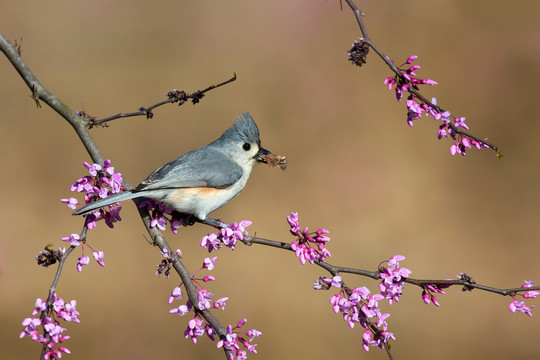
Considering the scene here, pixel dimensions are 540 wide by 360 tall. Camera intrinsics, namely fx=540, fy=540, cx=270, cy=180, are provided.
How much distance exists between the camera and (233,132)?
10.4 ft

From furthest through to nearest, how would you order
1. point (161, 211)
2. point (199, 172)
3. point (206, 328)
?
1. point (199, 172)
2. point (161, 211)
3. point (206, 328)

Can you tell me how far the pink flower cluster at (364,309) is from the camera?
2.11 metres

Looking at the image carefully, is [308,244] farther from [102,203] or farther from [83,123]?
[83,123]

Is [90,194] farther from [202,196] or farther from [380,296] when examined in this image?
[380,296]

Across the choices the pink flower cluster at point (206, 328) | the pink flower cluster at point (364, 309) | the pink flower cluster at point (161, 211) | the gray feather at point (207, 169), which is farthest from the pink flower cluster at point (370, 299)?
the gray feather at point (207, 169)

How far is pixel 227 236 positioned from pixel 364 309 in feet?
2.09

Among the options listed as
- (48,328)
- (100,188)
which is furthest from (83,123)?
(48,328)

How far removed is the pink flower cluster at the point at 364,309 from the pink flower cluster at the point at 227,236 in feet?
1.36

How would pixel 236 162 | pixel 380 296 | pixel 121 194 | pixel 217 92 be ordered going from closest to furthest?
pixel 380 296
pixel 121 194
pixel 236 162
pixel 217 92

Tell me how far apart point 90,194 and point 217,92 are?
515cm

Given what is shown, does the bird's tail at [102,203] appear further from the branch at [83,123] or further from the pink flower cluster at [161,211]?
the pink flower cluster at [161,211]

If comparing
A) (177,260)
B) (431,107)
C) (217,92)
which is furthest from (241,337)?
(217,92)

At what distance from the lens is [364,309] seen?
6.95 ft

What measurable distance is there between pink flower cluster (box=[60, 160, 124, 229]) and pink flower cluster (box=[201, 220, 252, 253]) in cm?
38
